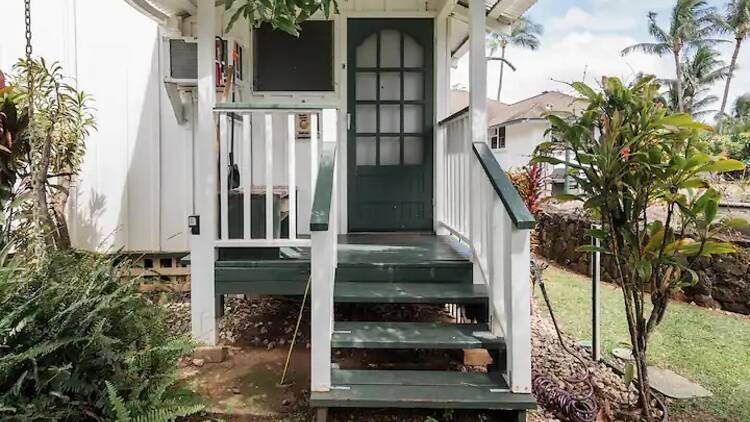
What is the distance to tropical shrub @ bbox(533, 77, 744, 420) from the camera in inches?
109

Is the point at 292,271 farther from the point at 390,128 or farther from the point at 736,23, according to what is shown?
the point at 736,23

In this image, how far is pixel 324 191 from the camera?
2977 millimetres

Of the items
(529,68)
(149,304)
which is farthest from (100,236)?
(529,68)

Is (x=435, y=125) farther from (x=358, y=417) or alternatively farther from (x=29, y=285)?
(x=29, y=285)

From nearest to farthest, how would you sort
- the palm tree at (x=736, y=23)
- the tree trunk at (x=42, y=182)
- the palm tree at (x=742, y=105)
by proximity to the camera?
the tree trunk at (x=42, y=182)
the palm tree at (x=736, y=23)
the palm tree at (x=742, y=105)

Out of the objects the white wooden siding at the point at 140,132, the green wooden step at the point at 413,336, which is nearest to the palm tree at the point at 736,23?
the white wooden siding at the point at 140,132

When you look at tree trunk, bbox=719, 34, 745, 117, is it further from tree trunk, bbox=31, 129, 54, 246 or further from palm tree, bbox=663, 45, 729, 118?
tree trunk, bbox=31, 129, 54, 246

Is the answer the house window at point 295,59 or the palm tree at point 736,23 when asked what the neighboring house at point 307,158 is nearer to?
the house window at point 295,59

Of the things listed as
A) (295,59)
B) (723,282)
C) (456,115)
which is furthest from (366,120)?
(723,282)

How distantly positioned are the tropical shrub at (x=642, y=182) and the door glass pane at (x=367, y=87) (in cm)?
217

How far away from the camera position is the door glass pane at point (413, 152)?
16.1ft

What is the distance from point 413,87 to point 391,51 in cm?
39

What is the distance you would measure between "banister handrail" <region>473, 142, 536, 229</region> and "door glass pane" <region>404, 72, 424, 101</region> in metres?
1.52

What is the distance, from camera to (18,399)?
7.66ft
